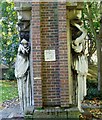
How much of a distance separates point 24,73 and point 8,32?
9.76 m

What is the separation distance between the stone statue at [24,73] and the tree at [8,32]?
800cm

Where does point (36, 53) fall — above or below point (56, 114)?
above

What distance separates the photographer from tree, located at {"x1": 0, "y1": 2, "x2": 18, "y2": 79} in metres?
15.4

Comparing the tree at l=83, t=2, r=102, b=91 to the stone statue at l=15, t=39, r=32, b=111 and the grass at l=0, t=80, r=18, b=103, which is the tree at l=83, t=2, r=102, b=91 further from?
the stone statue at l=15, t=39, r=32, b=111

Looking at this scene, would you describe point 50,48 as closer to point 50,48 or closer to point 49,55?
point 50,48

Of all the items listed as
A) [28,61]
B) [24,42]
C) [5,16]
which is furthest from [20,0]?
[5,16]

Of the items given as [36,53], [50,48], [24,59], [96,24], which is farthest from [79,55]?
[96,24]

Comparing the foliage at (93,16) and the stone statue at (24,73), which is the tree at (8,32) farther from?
the stone statue at (24,73)

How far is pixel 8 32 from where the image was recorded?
659 inches

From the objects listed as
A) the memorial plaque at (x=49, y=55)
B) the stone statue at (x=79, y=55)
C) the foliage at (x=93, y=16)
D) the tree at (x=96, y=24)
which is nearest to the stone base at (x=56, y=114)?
the stone statue at (x=79, y=55)

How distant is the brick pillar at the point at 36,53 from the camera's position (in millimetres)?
6879

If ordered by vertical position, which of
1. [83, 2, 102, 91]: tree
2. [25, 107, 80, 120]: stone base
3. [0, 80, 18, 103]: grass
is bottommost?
[0, 80, 18, 103]: grass

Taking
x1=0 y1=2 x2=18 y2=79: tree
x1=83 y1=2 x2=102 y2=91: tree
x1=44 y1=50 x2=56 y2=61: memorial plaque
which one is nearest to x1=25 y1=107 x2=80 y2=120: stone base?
x1=44 y1=50 x2=56 y2=61: memorial plaque

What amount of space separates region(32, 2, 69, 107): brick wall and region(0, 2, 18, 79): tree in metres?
8.20
